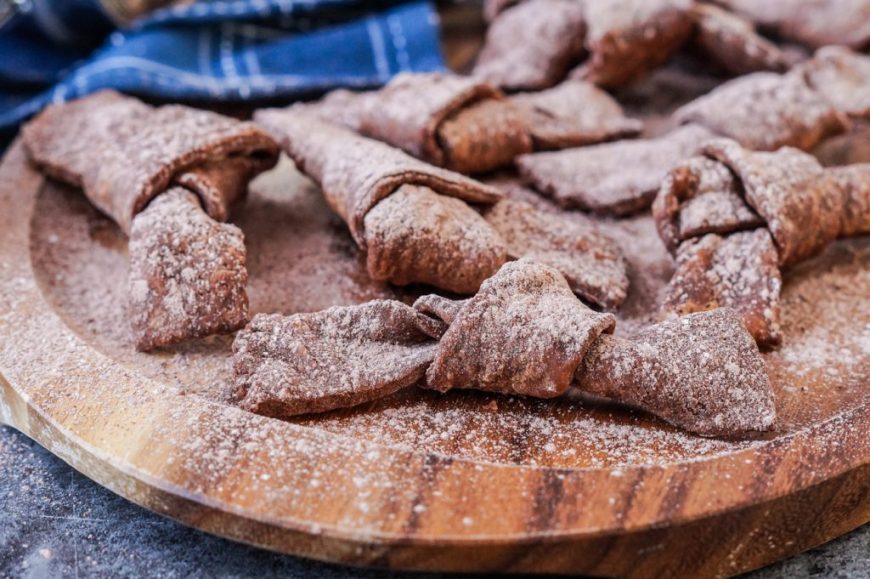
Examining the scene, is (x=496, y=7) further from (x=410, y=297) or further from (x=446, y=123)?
(x=410, y=297)

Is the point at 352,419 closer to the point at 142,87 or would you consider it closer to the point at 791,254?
the point at 791,254

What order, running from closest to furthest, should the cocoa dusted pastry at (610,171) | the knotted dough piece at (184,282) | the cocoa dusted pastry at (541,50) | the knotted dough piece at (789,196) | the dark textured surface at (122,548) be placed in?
the dark textured surface at (122,548)
the knotted dough piece at (184,282)
the knotted dough piece at (789,196)
the cocoa dusted pastry at (610,171)
the cocoa dusted pastry at (541,50)

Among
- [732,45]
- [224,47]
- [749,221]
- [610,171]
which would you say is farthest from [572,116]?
[224,47]

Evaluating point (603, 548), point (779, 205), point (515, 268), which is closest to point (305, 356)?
point (515, 268)

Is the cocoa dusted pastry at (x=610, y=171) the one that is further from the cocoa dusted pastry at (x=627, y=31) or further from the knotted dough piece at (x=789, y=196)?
the cocoa dusted pastry at (x=627, y=31)

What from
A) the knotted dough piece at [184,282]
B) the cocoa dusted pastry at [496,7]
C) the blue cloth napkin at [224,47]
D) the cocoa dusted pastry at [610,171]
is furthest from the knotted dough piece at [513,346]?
the cocoa dusted pastry at [496,7]
